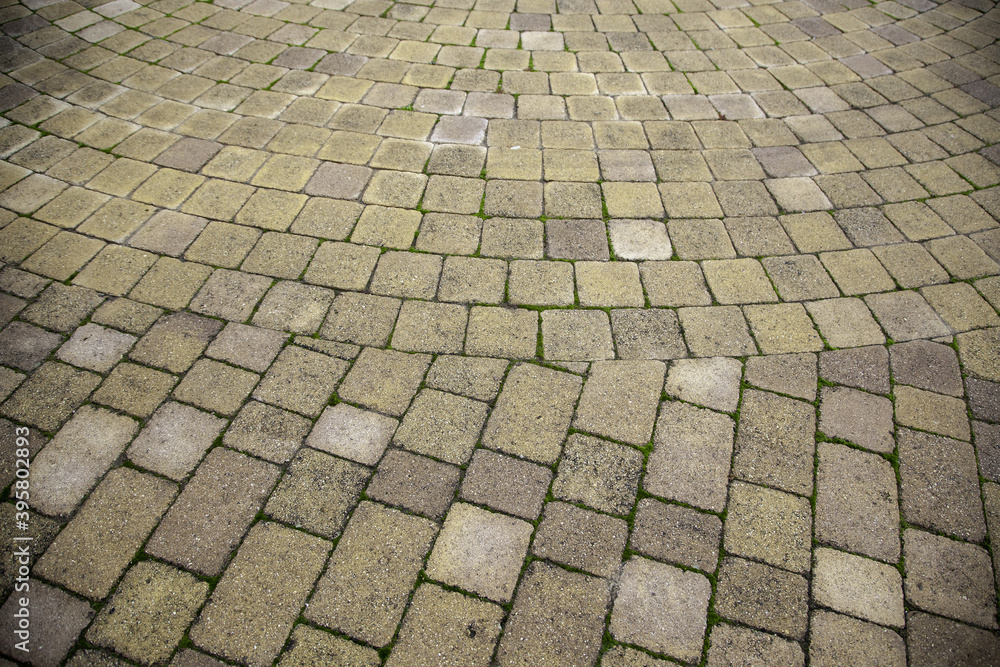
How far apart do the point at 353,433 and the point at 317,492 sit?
295mm

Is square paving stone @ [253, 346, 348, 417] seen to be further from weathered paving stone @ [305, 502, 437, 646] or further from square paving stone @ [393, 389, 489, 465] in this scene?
weathered paving stone @ [305, 502, 437, 646]

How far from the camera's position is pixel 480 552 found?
2055 mm

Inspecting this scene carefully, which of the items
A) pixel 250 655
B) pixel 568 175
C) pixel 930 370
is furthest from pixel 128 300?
pixel 930 370

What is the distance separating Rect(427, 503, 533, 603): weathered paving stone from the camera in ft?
6.52

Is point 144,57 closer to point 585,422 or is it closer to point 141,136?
point 141,136

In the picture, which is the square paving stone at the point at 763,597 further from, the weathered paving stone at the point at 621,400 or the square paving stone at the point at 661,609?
the weathered paving stone at the point at 621,400

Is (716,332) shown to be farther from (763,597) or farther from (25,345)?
(25,345)

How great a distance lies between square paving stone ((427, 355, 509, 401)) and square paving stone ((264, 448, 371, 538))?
547mm

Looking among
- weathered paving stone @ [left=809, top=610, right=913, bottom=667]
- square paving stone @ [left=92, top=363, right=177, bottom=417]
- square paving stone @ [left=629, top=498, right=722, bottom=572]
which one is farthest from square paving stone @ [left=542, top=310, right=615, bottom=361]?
square paving stone @ [left=92, top=363, right=177, bottom=417]

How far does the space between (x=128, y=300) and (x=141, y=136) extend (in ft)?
5.40

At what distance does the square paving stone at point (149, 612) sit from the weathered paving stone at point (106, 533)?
0.08 metres

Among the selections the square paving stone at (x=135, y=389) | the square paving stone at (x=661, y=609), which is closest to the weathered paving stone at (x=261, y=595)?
the square paving stone at (x=135, y=389)

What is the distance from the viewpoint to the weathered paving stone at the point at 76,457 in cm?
217

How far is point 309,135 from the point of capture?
385 cm
